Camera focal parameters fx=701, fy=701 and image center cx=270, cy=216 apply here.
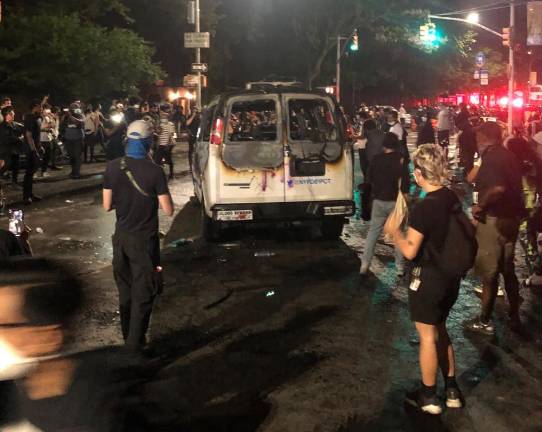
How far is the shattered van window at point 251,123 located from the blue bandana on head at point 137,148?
3894 mm

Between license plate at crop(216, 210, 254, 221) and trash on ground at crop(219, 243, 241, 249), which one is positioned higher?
license plate at crop(216, 210, 254, 221)

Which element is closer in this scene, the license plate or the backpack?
the backpack

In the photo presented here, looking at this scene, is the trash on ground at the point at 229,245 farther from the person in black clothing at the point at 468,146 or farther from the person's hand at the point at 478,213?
the person in black clothing at the point at 468,146

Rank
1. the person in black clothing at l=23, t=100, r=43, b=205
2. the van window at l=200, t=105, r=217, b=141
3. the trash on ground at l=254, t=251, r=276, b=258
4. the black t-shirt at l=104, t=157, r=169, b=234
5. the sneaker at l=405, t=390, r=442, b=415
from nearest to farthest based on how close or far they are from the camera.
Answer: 1. the sneaker at l=405, t=390, r=442, b=415
2. the black t-shirt at l=104, t=157, r=169, b=234
3. the trash on ground at l=254, t=251, r=276, b=258
4. the van window at l=200, t=105, r=217, b=141
5. the person in black clothing at l=23, t=100, r=43, b=205

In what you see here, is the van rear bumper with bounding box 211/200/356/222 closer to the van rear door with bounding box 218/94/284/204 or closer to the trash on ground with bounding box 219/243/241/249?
the van rear door with bounding box 218/94/284/204

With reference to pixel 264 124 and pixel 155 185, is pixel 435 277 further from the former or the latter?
pixel 264 124

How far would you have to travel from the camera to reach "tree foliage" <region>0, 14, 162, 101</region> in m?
21.2

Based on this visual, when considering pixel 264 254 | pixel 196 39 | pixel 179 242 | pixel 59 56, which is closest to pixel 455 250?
pixel 264 254

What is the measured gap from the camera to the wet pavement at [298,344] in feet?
14.4

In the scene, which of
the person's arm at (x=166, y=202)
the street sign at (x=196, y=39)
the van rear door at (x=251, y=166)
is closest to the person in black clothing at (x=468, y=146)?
the van rear door at (x=251, y=166)

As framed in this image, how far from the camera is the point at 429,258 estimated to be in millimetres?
4156

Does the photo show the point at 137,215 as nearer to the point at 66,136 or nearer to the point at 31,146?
the point at 31,146

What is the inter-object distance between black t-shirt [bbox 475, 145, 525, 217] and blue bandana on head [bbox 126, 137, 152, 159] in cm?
275

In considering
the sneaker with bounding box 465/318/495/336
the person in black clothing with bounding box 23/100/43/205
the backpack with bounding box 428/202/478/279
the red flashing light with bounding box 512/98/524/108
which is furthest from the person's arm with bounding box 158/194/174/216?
the red flashing light with bounding box 512/98/524/108
